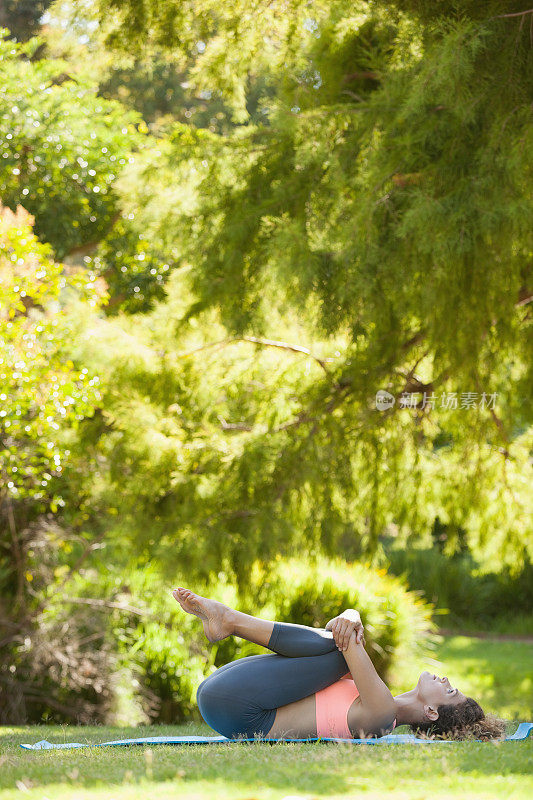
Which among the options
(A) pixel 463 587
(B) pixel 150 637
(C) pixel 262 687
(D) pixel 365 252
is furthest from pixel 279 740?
(A) pixel 463 587

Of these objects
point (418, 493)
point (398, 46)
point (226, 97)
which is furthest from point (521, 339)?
point (226, 97)

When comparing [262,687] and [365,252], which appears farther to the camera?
[365,252]

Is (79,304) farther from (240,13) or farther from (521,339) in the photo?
(521,339)

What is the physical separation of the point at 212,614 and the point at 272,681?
290mm

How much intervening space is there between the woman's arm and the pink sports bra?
6cm

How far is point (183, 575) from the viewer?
4.46 m

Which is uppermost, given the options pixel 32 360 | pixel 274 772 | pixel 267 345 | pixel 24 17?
pixel 24 17

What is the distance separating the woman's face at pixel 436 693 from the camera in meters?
2.75

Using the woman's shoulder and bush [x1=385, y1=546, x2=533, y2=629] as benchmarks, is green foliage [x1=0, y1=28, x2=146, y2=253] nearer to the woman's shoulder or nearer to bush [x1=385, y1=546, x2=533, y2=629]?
the woman's shoulder

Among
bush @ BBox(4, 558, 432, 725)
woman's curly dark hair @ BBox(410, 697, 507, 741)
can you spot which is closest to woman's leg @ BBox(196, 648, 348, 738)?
woman's curly dark hair @ BBox(410, 697, 507, 741)

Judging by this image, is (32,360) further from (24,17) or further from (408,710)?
(24,17)

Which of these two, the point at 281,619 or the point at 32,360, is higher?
the point at 32,360

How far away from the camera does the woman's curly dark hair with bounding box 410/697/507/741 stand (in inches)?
105

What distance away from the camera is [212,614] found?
2.68 metres
